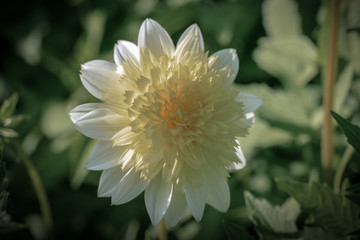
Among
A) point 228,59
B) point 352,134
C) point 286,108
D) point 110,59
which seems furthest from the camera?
point 110,59

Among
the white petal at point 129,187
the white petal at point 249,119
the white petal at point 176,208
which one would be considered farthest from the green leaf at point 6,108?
the white petal at point 249,119

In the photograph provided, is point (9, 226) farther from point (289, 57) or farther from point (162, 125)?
point (289, 57)

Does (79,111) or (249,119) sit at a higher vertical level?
(79,111)

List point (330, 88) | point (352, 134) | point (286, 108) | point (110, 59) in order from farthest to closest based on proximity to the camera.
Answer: point (110, 59) → point (286, 108) → point (330, 88) → point (352, 134)

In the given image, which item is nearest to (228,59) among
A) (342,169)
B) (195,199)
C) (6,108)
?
(195,199)

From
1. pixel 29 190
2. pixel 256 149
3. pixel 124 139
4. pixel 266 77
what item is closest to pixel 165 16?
pixel 266 77

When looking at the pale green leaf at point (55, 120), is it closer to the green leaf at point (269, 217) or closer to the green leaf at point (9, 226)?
the green leaf at point (9, 226)
